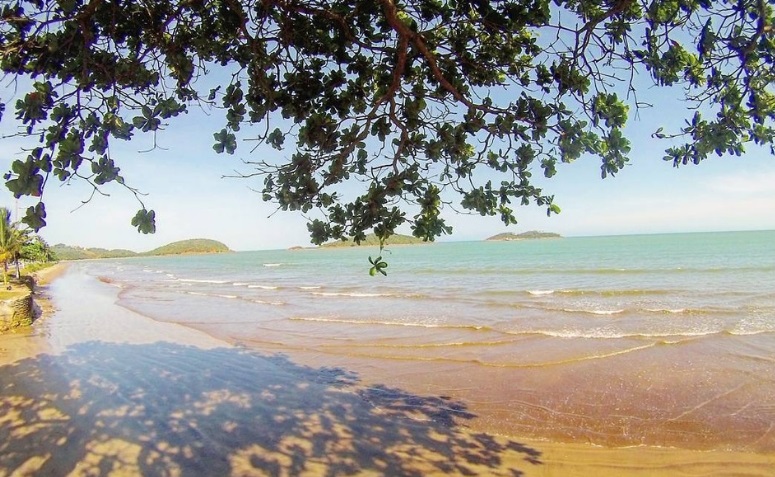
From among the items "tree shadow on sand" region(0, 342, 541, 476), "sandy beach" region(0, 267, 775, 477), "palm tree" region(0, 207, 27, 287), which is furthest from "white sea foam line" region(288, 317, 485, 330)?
"palm tree" region(0, 207, 27, 287)

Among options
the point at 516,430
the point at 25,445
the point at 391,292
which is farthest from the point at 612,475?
the point at 391,292

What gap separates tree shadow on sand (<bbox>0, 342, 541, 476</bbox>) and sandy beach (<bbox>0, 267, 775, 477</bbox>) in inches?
0.8

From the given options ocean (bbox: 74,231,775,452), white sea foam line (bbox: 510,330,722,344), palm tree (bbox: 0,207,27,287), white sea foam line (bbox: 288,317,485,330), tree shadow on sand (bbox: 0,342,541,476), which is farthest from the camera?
palm tree (bbox: 0,207,27,287)

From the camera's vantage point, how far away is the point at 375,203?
12.4 ft

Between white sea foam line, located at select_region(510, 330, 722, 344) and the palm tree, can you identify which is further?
the palm tree

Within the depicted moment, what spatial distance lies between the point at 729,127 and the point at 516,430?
4594 millimetres

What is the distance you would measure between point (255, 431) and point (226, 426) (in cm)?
45

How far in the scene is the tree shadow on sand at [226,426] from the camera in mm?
4883

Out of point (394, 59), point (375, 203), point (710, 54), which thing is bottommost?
point (375, 203)

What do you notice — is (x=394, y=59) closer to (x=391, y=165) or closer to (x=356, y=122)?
(x=356, y=122)

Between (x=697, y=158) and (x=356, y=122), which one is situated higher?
(x=356, y=122)

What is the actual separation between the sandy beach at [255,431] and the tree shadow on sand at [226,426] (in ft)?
0.07

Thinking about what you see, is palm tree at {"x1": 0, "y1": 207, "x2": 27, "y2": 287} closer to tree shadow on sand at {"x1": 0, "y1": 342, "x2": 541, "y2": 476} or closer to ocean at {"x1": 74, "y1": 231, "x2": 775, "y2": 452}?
ocean at {"x1": 74, "y1": 231, "x2": 775, "y2": 452}

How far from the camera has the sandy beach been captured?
16.1ft
